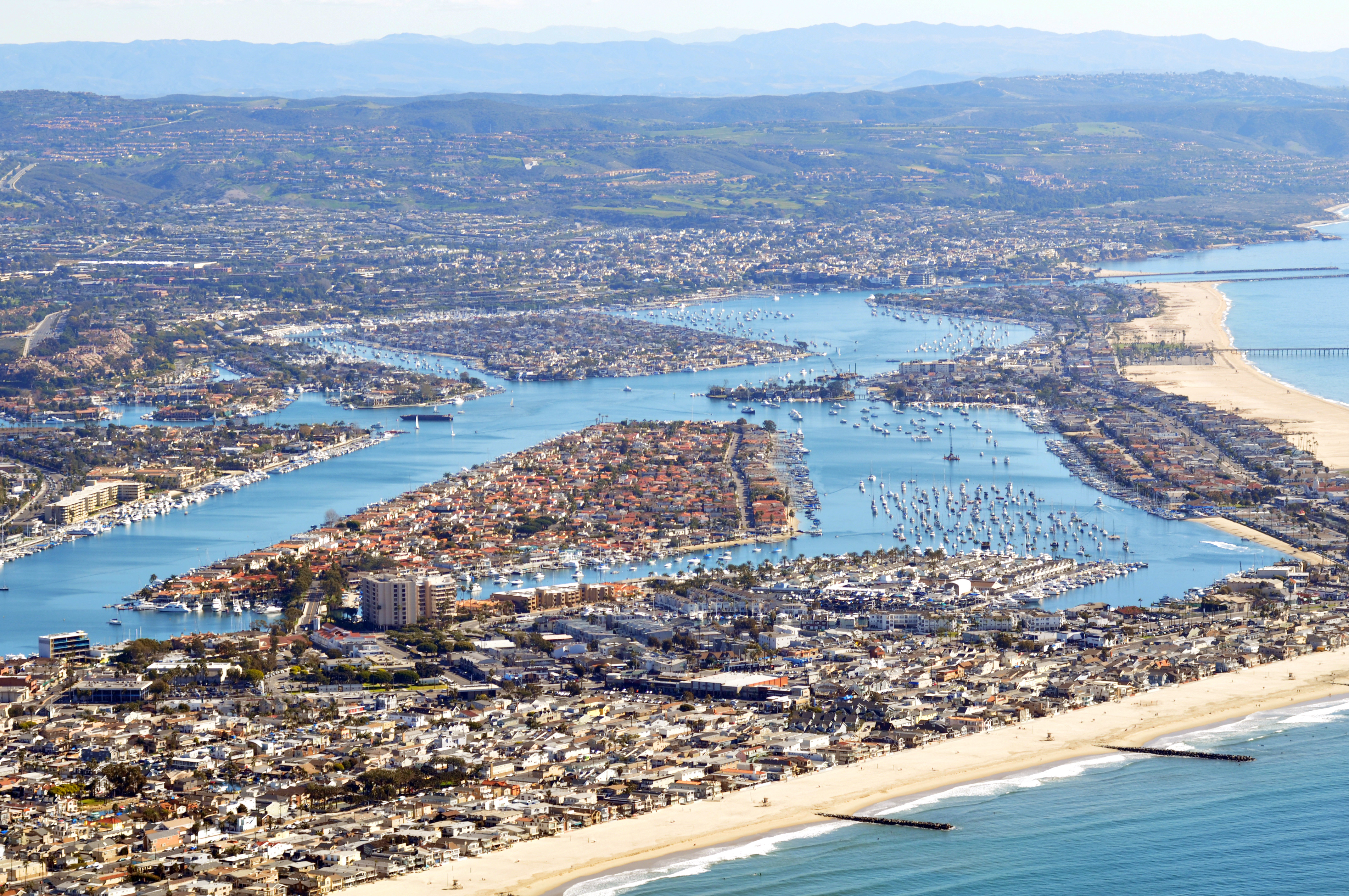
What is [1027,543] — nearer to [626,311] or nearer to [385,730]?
[385,730]

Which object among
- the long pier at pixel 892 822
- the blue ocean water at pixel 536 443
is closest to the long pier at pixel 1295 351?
the blue ocean water at pixel 536 443

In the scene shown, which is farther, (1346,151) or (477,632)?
(1346,151)

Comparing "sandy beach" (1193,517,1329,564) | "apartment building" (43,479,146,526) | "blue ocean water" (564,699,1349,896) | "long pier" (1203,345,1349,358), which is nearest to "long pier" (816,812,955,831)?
"blue ocean water" (564,699,1349,896)

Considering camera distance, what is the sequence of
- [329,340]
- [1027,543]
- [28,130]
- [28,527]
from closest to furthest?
[1027,543] → [28,527] → [329,340] → [28,130]

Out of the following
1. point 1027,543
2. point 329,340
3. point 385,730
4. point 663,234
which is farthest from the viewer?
point 663,234

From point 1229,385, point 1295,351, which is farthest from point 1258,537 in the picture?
point 1295,351

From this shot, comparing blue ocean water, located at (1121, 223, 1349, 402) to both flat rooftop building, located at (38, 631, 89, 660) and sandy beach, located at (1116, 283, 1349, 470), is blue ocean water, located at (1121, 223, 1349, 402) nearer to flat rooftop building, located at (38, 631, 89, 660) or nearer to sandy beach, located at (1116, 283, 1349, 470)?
sandy beach, located at (1116, 283, 1349, 470)

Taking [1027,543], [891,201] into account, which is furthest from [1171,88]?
[1027,543]

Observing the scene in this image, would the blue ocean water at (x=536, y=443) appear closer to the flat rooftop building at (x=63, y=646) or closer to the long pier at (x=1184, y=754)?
the flat rooftop building at (x=63, y=646)
